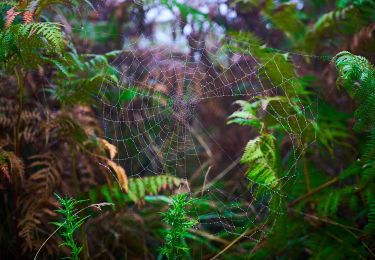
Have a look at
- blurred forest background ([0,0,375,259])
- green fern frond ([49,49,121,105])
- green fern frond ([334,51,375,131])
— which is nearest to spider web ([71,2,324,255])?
blurred forest background ([0,0,375,259])

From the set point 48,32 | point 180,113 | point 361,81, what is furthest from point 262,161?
point 48,32

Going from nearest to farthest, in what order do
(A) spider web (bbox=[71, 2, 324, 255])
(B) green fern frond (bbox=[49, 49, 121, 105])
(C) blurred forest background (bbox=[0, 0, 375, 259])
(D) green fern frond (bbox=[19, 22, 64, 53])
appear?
1. (D) green fern frond (bbox=[19, 22, 64, 53])
2. (C) blurred forest background (bbox=[0, 0, 375, 259])
3. (B) green fern frond (bbox=[49, 49, 121, 105])
4. (A) spider web (bbox=[71, 2, 324, 255])

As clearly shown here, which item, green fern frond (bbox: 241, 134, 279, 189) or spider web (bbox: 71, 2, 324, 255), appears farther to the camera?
spider web (bbox: 71, 2, 324, 255)

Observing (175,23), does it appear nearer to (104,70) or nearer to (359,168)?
(104,70)

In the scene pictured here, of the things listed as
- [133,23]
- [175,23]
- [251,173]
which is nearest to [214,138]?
[175,23]

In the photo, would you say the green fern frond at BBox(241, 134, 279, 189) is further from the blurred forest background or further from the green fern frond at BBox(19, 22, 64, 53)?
the green fern frond at BBox(19, 22, 64, 53)

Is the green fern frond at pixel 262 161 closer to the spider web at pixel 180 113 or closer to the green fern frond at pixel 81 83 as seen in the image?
the spider web at pixel 180 113

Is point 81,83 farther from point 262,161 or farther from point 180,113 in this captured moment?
point 262,161

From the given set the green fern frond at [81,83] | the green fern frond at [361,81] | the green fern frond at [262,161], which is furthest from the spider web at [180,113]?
the green fern frond at [361,81]
